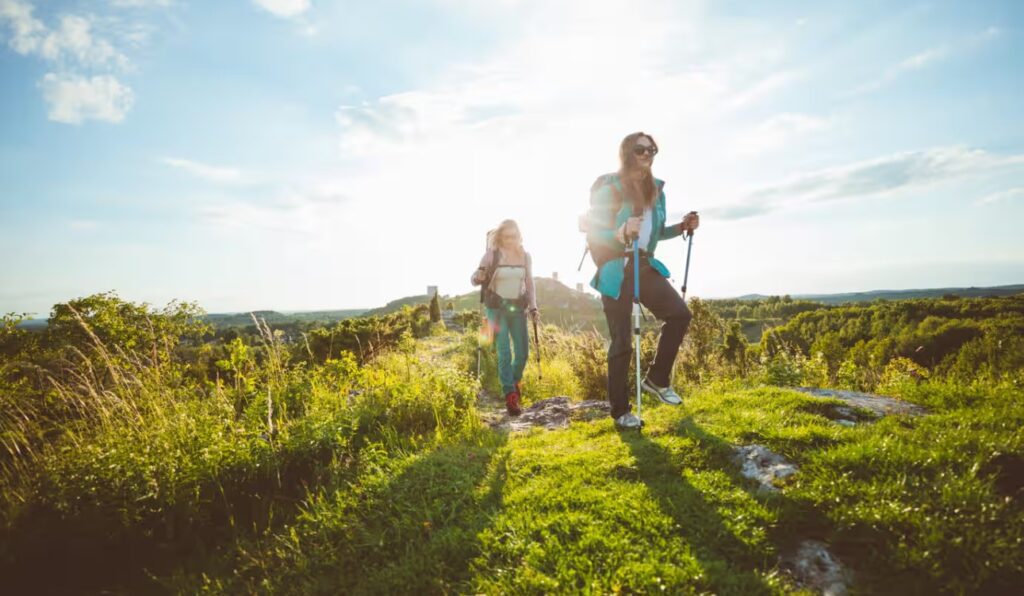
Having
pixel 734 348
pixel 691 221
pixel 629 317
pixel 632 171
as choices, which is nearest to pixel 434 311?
pixel 734 348

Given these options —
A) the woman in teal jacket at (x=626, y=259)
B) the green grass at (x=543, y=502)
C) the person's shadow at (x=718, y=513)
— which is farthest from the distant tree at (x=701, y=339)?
the person's shadow at (x=718, y=513)

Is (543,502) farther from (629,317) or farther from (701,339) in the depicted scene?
(701,339)

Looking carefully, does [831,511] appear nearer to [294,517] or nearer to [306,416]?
[294,517]

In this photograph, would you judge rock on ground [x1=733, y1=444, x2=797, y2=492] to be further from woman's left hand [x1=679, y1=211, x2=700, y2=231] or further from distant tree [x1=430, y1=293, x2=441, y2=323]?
distant tree [x1=430, y1=293, x2=441, y2=323]

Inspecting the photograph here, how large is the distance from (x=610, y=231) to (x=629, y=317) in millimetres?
978

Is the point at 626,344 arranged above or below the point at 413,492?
above

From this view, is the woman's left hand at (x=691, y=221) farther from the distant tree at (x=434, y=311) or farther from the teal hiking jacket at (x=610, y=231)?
the distant tree at (x=434, y=311)

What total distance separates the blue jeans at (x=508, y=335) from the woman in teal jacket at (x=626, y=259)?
5.71ft

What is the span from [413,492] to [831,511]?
9.96 feet

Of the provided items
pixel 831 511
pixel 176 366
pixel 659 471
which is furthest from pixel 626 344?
pixel 176 366

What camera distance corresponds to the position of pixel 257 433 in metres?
4.24

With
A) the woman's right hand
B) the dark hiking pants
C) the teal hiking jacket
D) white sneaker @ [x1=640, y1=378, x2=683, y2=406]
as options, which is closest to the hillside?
white sneaker @ [x1=640, y1=378, x2=683, y2=406]

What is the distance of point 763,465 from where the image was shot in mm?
3316

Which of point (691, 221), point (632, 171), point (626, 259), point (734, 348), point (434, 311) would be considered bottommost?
point (734, 348)
